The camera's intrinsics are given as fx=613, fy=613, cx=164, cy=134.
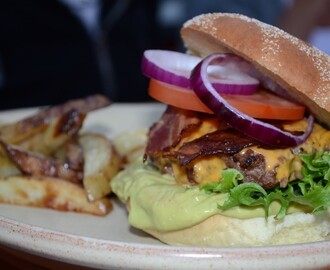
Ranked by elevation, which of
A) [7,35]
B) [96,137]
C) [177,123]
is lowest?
[7,35]

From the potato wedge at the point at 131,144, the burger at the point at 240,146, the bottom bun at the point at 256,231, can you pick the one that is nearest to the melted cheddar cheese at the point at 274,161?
the burger at the point at 240,146

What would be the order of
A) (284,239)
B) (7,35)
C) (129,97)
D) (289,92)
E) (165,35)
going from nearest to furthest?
(284,239)
(289,92)
(7,35)
(129,97)
(165,35)

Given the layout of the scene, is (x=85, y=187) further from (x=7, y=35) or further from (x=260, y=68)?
(x=7, y=35)

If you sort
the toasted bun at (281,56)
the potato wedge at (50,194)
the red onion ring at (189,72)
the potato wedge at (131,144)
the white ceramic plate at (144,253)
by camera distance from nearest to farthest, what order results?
the white ceramic plate at (144,253), the toasted bun at (281,56), the red onion ring at (189,72), the potato wedge at (50,194), the potato wedge at (131,144)

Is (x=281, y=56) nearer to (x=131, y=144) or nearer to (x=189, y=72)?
(x=189, y=72)

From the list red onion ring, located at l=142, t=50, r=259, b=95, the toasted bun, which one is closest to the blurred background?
red onion ring, located at l=142, t=50, r=259, b=95

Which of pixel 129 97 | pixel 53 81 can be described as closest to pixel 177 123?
pixel 53 81

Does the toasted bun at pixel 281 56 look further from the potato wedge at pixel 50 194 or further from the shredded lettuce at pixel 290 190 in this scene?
the potato wedge at pixel 50 194
